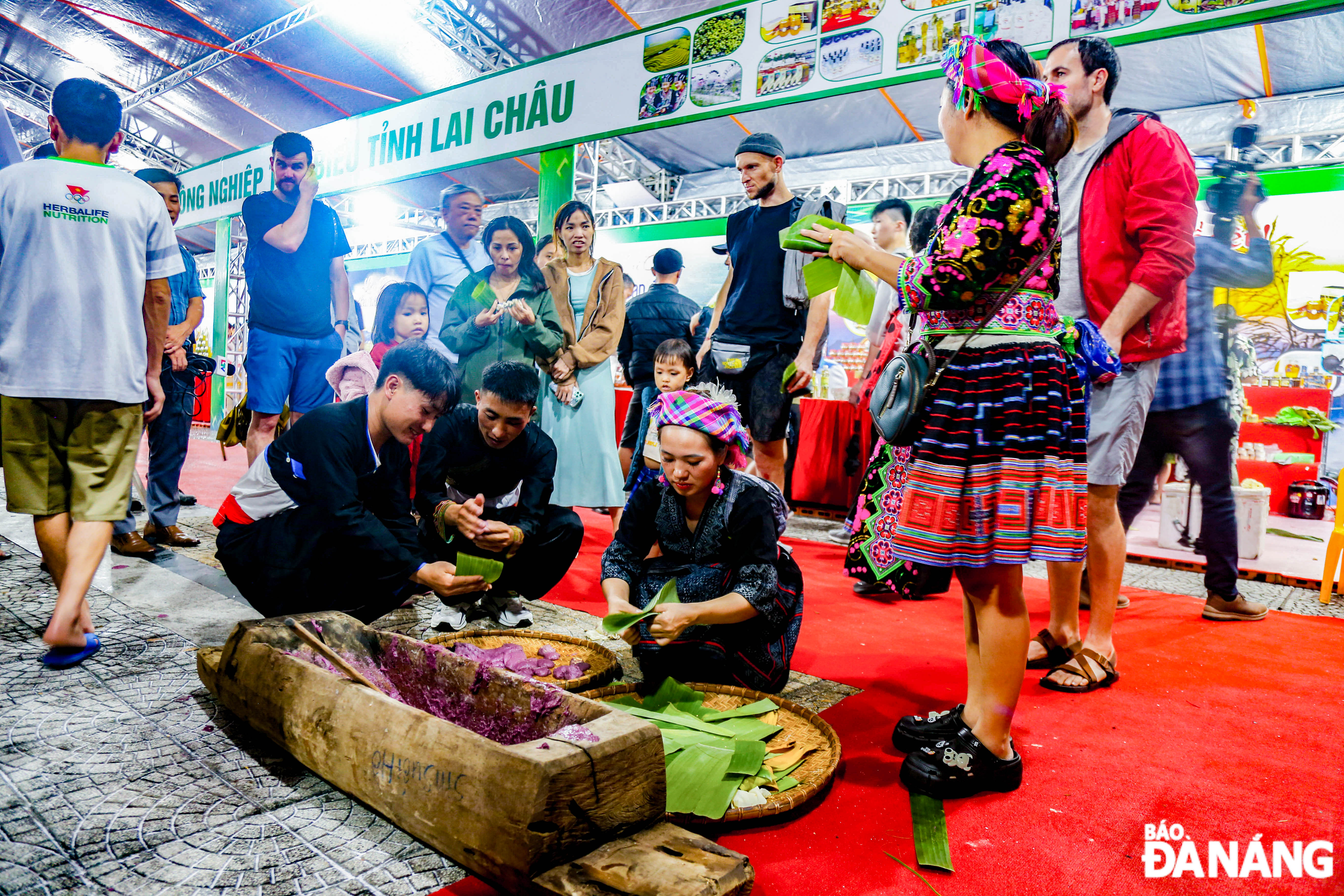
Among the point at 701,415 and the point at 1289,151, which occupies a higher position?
the point at 1289,151

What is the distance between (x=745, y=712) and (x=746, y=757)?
0.79ft

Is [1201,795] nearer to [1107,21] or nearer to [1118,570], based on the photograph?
[1118,570]

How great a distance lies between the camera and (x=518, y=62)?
6734 millimetres

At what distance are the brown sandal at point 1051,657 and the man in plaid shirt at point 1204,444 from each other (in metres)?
0.70

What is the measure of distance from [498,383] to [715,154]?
674 cm

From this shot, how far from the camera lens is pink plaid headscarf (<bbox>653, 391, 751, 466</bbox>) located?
170 centimetres

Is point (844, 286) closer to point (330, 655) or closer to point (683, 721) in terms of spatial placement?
point (683, 721)

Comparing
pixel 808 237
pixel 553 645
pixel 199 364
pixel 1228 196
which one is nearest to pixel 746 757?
pixel 553 645

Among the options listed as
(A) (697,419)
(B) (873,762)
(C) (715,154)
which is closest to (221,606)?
(A) (697,419)

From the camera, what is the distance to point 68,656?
1.74 metres

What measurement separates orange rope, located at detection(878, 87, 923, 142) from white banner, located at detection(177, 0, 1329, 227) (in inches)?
125

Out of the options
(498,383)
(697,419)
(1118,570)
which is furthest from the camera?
(498,383)

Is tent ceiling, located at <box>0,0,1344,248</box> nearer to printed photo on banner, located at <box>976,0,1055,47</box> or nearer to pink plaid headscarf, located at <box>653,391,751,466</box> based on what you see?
printed photo on banner, located at <box>976,0,1055,47</box>

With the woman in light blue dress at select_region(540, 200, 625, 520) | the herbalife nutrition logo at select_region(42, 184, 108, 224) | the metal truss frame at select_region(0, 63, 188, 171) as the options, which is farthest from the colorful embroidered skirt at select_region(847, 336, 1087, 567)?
the metal truss frame at select_region(0, 63, 188, 171)
